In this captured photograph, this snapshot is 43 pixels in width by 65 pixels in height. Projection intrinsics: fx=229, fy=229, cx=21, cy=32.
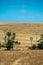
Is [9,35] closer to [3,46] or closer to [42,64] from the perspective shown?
[3,46]

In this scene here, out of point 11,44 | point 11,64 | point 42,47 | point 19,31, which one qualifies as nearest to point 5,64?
point 11,64

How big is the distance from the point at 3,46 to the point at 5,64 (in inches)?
2107

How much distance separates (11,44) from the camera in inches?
3755

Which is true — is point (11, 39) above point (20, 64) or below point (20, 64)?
above

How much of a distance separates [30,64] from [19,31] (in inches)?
5837

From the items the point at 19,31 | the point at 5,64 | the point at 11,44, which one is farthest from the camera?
the point at 19,31

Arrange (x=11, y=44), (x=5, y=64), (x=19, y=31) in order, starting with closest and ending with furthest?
(x=5, y=64) → (x=11, y=44) → (x=19, y=31)

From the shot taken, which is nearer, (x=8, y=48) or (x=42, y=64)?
(x=42, y=64)

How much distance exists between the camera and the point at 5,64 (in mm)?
47938

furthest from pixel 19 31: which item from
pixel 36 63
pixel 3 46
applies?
pixel 36 63

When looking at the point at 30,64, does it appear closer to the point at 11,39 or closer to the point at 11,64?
the point at 11,64

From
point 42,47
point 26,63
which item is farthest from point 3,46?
point 26,63

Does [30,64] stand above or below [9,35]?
below

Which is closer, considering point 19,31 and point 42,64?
point 42,64
